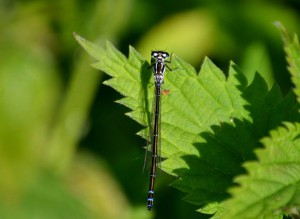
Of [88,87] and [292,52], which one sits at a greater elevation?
[88,87]

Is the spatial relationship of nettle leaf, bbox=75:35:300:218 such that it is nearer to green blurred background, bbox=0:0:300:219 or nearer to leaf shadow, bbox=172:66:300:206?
leaf shadow, bbox=172:66:300:206

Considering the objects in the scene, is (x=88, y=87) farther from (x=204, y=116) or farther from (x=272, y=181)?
(x=272, y=181)

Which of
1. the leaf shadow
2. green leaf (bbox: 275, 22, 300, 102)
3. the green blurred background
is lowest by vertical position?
the leaf shadow

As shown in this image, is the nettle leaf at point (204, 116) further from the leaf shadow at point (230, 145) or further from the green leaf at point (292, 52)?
the green leaf at point (292, 52)

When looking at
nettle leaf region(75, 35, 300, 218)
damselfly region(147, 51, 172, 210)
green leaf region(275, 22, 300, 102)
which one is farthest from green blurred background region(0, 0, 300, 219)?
green leaf region(275, 22, 300, 102)

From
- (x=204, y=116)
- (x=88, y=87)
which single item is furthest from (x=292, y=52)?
(x=88, y=87)

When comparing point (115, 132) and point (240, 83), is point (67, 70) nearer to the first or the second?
Result: point (115, 132)

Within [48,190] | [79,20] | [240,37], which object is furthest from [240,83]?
[240,37]
